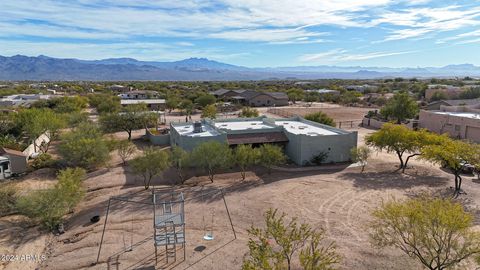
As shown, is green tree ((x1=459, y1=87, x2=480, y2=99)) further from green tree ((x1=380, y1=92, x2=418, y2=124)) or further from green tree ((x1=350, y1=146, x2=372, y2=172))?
green tree ((x1=350, y1=146, x2=372, y2=172))

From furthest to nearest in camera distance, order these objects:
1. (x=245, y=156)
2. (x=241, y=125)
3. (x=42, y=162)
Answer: (x=241, y=125)
(x=42, y=162)
(x=245, y=156)

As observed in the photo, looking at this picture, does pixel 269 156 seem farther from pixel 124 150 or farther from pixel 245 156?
pixel 124 150

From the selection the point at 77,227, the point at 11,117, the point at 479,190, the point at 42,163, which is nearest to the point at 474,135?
the point at 479,190

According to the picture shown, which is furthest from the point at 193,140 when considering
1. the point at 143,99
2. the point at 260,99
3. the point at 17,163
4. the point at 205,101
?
the point at 260,99

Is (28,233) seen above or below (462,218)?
below

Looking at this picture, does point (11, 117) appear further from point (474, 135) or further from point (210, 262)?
point (474, 135)

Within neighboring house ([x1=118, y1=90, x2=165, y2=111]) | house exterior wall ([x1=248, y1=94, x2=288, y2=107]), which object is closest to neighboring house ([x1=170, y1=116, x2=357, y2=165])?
neighboring house ([x1=118, y1=90, x2=165, y2=111])
